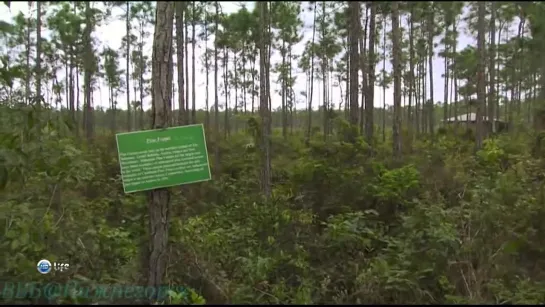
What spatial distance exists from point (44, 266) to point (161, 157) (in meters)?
1.40

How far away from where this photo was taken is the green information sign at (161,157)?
12.6 feet

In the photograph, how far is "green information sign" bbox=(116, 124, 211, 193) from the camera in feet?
12.6

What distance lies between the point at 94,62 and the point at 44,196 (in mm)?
→ 13535

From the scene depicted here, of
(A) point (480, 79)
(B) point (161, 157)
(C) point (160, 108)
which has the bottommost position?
(B) point (161, 157)

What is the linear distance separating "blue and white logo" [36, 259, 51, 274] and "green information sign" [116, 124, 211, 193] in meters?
1.06

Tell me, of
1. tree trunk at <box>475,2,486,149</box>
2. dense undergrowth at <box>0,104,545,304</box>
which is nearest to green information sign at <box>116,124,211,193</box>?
dense undergrowth at <box>0,104,545,304</box>

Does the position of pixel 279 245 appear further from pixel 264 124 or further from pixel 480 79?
pixel 480 79

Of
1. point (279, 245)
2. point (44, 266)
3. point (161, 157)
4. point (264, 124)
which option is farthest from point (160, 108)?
point (264, 124)

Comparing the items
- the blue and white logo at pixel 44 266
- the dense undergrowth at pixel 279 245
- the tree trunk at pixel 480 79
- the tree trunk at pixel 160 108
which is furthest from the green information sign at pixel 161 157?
the tree trunk at pixel 480 79

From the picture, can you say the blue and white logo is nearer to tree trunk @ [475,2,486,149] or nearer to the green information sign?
the green information sign

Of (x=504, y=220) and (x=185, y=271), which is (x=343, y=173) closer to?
(x=504, y=220)

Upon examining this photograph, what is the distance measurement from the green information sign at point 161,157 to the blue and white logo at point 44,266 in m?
1.06

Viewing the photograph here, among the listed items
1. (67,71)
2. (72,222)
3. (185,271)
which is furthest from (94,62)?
(185,271)

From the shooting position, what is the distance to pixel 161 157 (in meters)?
3.88
